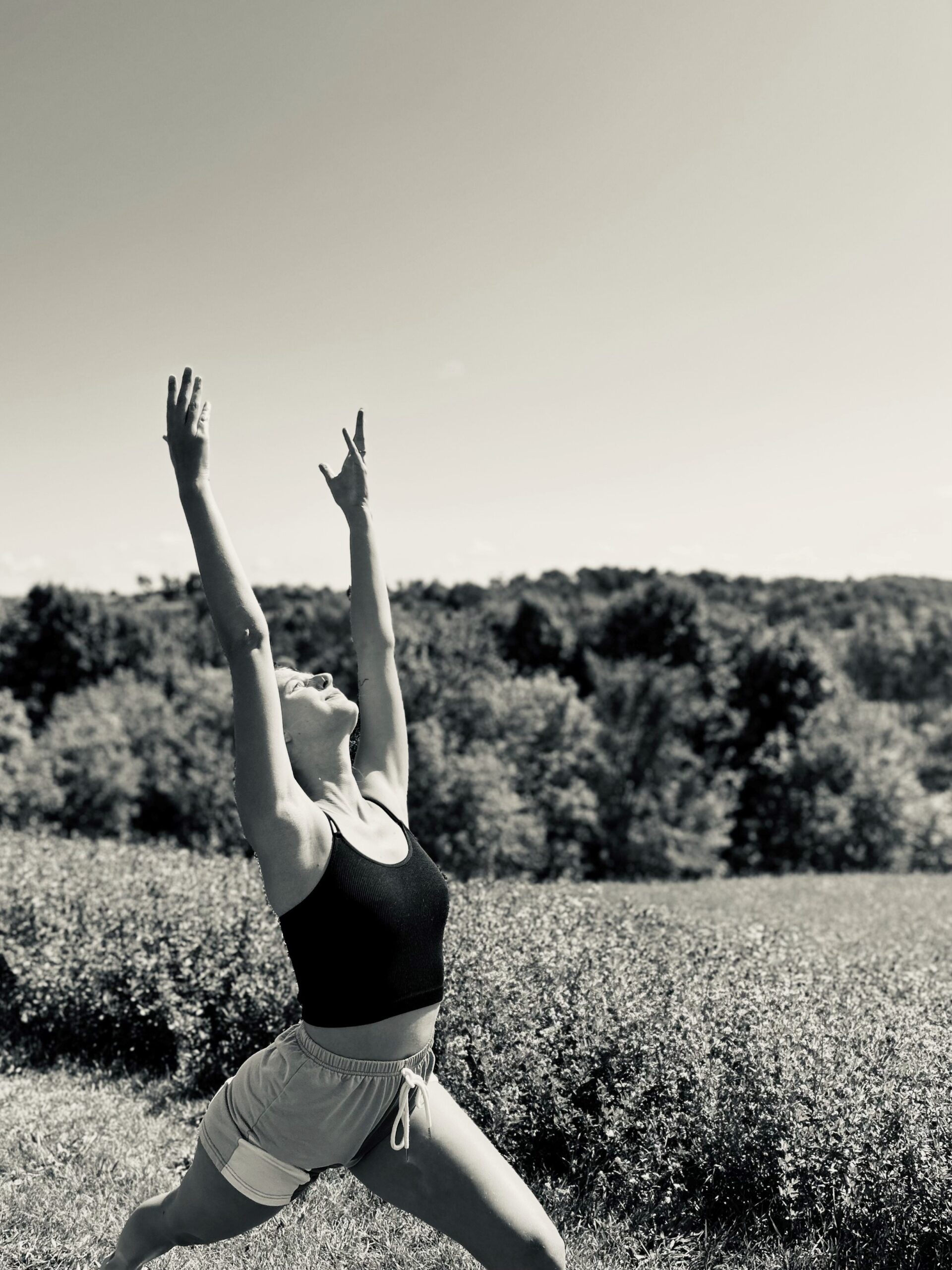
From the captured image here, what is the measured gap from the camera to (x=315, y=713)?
269 cm

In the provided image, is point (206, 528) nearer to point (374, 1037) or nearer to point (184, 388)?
point (184, 388)

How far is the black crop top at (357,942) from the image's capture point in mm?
2383

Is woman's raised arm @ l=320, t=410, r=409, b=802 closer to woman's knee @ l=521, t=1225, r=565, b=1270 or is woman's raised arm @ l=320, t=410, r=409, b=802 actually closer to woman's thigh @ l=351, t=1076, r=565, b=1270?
woman's thigh @ l=351, t=1076, r=565, b=1270

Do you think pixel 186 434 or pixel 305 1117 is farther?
pixel 305 1117

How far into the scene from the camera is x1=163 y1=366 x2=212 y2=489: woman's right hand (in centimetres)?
231

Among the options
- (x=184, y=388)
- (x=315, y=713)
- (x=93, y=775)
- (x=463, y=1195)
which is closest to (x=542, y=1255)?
(x=463, y=1195)

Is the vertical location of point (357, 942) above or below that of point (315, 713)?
below

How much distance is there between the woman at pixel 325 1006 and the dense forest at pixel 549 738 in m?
Result: 24.7

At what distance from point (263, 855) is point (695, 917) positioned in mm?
A: 6455

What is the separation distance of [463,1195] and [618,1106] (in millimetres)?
2294

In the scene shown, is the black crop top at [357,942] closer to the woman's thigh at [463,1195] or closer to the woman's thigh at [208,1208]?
the woman's thigh at [463,1195]

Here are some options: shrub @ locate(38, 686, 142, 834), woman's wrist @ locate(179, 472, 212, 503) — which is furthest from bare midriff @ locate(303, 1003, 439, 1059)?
shrub @ locate(38, 686, 142, 834)

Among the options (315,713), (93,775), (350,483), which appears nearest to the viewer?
(315,713)

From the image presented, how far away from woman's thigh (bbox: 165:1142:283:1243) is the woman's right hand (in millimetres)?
1820
